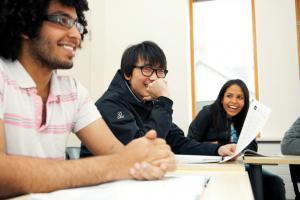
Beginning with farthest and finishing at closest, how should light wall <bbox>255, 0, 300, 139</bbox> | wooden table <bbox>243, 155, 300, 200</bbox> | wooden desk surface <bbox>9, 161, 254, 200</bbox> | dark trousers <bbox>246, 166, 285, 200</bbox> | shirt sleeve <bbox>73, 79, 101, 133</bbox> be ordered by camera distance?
light wall <bbox>255, 0, 300, 139</bbox> < dark trousers <bbox>246, 166, 285, 200</bbox> < wooden table <bbox>243, 155, 300, 200</bbox> < shirt sleeve <bbox>73, 79, 101, 133</bbox> < wooden desk surface <bbox>9, 161, 254, 200</bbox>

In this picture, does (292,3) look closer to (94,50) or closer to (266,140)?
(266,140)

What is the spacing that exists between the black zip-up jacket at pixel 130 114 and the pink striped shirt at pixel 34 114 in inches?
14.0

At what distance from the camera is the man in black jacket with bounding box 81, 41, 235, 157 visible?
1.50 meters

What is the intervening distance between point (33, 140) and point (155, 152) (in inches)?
14.2

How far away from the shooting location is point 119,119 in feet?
4.89

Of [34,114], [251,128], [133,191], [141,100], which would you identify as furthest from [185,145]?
[133,191]

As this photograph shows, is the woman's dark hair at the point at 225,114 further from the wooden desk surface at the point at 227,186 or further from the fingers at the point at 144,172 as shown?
the fingers at the point at 144,172

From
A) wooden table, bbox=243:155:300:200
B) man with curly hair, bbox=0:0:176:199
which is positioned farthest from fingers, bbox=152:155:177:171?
wooden table, bbox=243:155:300:200

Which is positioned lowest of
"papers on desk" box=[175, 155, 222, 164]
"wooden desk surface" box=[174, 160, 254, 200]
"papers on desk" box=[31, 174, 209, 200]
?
"papers on desk" box=[175, 155, 222, 164]

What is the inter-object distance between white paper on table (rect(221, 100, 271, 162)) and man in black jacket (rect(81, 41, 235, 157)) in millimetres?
186

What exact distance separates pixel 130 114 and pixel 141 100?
193 mm

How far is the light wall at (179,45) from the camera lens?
3631 millimetres

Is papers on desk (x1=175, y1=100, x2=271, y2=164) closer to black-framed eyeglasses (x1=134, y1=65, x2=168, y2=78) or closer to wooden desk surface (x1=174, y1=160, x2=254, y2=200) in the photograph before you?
wooden desk surface (x1=174, y1=160, x2=254, y2=200)

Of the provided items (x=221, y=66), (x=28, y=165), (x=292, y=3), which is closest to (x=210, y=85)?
(x=221, y=66)
